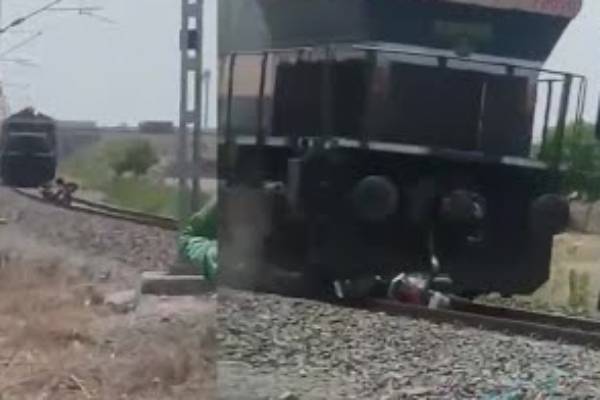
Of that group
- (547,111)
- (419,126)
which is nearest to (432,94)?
(419,126)

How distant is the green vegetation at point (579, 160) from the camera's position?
8.57 ft

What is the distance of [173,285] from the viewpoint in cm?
371

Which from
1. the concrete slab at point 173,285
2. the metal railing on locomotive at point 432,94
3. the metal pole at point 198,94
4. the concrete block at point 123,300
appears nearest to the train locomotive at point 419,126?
the metal railing on locomotive at point 432,94

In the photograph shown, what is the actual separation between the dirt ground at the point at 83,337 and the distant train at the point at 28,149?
1.04ft

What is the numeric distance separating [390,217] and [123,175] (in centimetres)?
139

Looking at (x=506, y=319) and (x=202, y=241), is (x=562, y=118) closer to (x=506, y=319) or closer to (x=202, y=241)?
(x=506, y=319)

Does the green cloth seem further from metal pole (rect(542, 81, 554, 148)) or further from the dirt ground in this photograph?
metal pole (rect(542, 81, 554, 148))

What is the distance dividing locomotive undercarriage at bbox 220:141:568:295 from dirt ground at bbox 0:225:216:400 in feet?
2.60

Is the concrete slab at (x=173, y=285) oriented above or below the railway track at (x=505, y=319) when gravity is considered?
below

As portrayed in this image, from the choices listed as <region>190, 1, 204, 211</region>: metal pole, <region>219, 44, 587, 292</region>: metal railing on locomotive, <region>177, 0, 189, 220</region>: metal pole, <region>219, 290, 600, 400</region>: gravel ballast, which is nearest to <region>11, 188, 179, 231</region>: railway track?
<region>177, 0, 189, 220</region>: metal pole

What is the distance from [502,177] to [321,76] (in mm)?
468

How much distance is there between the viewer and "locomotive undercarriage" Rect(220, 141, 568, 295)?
8.73ft

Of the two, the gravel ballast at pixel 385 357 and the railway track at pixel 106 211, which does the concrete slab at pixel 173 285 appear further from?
the gravel ballast at pixel 385 357

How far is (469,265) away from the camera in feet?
9.04
